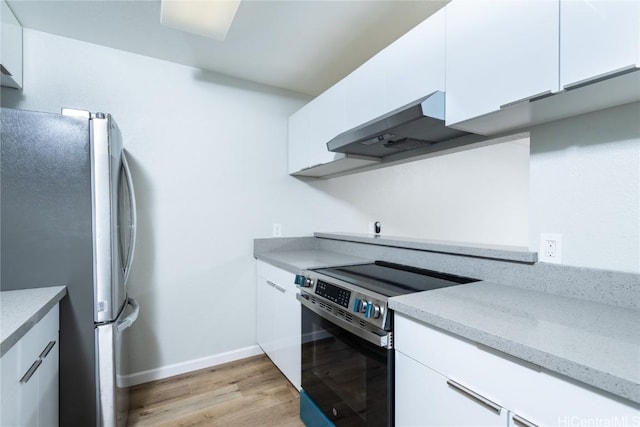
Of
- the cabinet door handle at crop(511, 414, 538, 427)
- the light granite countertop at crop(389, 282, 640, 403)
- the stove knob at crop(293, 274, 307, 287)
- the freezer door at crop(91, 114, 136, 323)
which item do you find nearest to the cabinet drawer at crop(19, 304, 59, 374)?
the freezer door at crop(91, 114, 136, 323)

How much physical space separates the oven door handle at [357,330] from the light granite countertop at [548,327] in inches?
5.6

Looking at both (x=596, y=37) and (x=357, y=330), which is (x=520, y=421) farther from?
(x=596, y=37)

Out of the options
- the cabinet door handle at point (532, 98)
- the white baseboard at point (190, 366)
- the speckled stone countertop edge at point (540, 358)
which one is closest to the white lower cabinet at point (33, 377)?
the white baseboard at point (190, 366)

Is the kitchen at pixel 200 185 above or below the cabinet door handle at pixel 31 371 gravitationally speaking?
above

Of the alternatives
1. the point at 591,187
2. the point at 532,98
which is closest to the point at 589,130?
the point at 591,187

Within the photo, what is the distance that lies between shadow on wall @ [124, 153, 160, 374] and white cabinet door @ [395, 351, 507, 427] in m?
1.94

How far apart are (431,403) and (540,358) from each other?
1.45ft

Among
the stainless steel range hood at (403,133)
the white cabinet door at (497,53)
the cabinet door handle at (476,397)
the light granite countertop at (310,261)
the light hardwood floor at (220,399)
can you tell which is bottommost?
the light hardwood floor at (220,399)

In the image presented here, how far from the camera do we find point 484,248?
1440 mm

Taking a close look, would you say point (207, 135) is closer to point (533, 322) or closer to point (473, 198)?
point (533, 322)

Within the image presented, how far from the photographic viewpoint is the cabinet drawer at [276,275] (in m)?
1.94

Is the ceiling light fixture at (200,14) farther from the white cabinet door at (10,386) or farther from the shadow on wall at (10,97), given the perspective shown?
the white cabinet door at (10,386)

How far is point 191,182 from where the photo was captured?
7.67ft

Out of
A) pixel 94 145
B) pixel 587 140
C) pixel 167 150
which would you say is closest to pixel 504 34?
pixel 587 140
